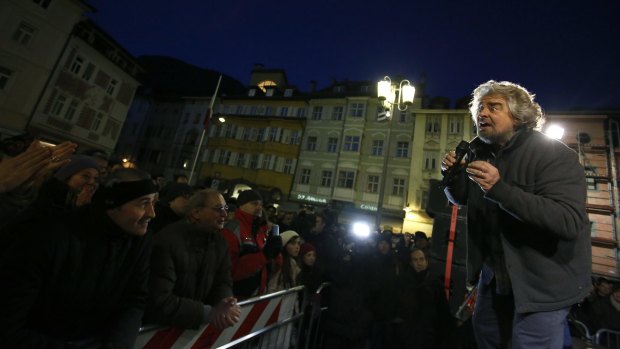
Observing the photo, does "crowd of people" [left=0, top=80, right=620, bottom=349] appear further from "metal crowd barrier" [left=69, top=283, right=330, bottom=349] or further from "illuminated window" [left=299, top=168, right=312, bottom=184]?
"illuminated window" [left=299, top=168, right=312, bottom=184]

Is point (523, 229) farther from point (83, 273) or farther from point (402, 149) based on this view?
point (402, 149)

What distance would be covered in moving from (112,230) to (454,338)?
5.00m

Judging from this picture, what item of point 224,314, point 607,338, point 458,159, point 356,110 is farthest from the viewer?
point 356,110

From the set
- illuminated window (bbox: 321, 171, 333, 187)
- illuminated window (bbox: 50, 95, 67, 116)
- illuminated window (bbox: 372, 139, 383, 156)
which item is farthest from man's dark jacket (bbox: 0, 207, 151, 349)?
illuminated window (bbox: 50, 95, 67, 116)

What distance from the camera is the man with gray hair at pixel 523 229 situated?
1.42 metres

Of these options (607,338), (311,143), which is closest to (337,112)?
(311,143)

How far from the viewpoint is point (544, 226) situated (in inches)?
53.7

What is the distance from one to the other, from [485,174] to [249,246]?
9.85ft

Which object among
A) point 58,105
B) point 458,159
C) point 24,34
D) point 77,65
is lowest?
point 458,159

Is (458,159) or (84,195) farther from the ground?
(458,159)

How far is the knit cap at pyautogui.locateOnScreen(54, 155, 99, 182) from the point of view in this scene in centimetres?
280

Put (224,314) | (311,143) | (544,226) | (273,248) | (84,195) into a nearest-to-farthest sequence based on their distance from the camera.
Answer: (544,226)
(224,314)
(84,195)
(273,248)
(311,143)

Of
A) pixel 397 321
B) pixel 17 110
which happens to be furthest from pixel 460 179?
pixel 17 110

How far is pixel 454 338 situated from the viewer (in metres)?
4.55
